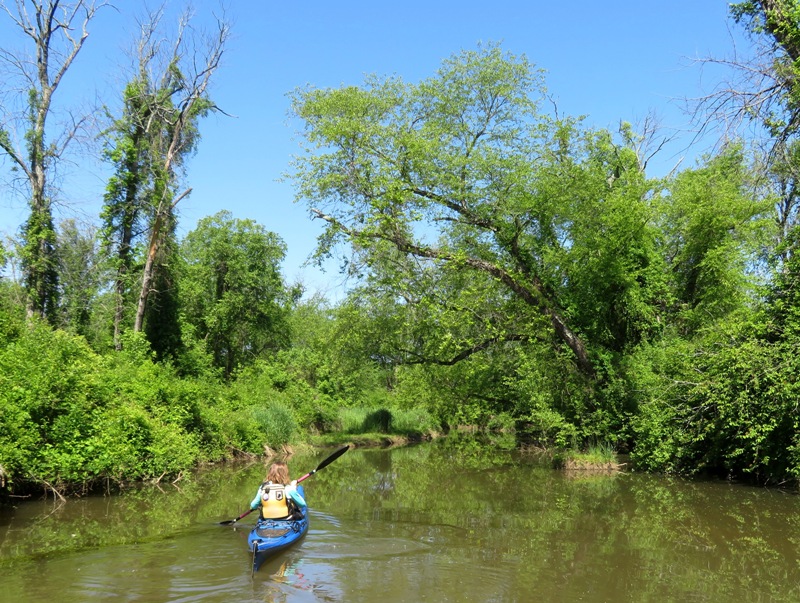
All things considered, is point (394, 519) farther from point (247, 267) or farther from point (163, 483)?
point (247, 267)

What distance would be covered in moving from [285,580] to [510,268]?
14779 mm

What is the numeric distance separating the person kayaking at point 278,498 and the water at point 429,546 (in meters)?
0.58

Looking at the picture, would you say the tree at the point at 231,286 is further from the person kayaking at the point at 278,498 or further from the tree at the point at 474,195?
the person kayaking at the point at 278,498

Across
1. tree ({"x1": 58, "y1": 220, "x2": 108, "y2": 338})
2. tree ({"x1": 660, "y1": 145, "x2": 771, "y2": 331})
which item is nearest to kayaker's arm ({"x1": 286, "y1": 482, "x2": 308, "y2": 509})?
tree ({"x1": 660, "y1": 145, "x2": 771, "y2": 331})

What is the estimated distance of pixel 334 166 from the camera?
68.5 feet

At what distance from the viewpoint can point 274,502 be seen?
396 inches

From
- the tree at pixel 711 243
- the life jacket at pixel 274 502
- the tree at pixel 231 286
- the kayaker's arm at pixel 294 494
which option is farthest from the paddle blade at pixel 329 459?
the tree at pixel 231 286

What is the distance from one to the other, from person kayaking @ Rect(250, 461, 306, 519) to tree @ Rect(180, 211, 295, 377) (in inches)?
1061

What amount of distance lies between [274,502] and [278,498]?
85 mm

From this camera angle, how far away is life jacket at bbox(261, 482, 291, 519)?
10.0 m

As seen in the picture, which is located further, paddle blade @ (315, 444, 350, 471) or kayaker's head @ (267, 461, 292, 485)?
paddle blade @ (315, 444, 350, 471)

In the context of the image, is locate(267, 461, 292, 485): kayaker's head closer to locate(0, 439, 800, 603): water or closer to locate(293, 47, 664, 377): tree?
locate(0, 439, 800, 603): water

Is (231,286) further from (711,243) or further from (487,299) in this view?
(711,243)

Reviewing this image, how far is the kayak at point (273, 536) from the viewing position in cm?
874
